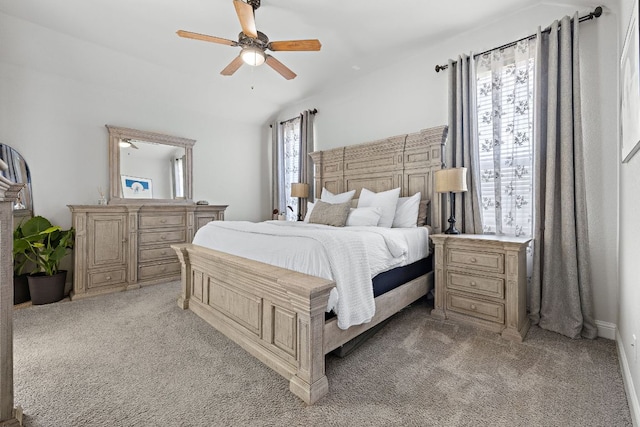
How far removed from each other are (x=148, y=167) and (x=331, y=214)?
2995mm

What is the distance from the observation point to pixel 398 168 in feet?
11.9

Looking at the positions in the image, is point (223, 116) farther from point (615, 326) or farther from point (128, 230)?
point (615, 326)

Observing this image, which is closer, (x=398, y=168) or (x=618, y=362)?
(x=618, y=362)

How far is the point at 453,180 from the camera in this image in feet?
9.27

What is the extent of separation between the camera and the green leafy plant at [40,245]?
307 centimetres

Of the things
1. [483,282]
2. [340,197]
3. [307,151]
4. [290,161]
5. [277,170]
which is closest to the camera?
[483,282]

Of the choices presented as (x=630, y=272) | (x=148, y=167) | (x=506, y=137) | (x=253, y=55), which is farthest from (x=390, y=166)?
(x=148, y=167)

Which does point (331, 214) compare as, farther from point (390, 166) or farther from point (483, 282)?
point (483, 282)

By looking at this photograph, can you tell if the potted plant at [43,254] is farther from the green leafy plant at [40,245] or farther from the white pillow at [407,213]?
the white pillow at [407,213]

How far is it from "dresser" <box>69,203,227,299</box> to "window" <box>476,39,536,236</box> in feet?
12.6

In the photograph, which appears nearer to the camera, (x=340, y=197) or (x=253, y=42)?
(x=253, y=42)

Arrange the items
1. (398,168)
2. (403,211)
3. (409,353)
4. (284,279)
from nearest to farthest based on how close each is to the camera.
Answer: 1. (284,279)
2. (409,353)
3. (403,211)
4. (398,168)

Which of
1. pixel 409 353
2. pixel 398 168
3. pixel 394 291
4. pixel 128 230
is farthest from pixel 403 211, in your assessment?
pixel 128 230

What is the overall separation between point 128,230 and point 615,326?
5068 mm
